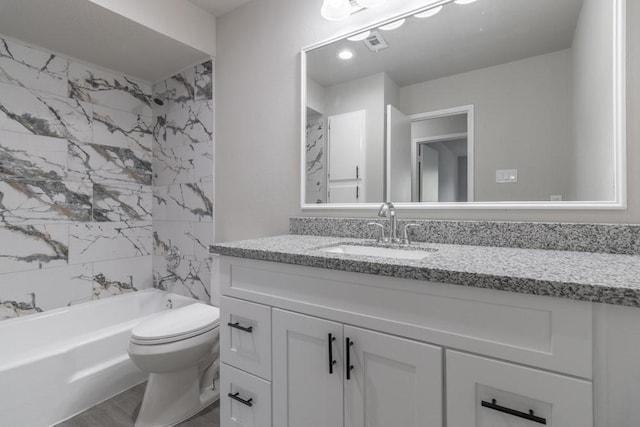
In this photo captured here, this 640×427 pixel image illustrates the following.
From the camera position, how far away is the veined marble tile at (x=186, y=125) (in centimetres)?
230

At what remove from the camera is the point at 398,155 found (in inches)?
59.4

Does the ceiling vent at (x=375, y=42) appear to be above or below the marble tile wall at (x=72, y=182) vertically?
above

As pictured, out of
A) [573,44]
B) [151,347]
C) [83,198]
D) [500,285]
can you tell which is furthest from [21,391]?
[573,44]

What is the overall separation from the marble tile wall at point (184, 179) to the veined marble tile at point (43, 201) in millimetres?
526

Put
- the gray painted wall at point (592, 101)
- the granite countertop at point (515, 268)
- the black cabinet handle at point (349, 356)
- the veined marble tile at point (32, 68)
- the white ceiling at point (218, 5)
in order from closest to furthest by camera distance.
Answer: the granite countertop at point (515, 268) → the black cabinet handle at point (349, 356) → the gray painted wall at point (592, 101) → the veined marble tile at point (32, 68) → the white ceiling at point (218, 5)

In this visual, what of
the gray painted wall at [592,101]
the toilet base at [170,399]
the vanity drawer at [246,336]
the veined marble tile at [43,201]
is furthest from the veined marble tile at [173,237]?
the gray painted wall at [592,101]

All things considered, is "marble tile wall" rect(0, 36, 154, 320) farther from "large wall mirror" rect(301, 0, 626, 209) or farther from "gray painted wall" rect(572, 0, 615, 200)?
"gray painted wall" rect(572, 0, 615, 200)

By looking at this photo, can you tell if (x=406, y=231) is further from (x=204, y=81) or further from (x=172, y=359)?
(x=204, y=81)

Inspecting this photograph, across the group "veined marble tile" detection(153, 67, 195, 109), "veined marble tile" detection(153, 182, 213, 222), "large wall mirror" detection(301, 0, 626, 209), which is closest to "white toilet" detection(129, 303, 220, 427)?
"veined marble tile" detection(153, 182, 213, 222)

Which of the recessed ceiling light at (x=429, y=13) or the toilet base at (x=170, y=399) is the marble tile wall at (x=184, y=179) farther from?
the recessed ceiling light at (x=429, y=13)

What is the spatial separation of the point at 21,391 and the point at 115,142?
1.71 metres

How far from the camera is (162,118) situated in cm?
260

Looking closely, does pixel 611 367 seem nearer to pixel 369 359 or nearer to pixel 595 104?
pixel 369 359

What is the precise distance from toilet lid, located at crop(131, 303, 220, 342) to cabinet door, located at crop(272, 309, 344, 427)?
2.17ft
